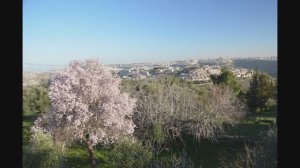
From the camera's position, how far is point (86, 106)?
12484 millimetres

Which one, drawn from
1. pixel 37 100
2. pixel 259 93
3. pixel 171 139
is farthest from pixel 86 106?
pixel 259 93

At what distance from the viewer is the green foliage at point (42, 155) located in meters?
11.1

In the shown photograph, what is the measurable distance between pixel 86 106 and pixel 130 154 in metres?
2.32

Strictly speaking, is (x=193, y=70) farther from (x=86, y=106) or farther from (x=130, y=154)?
(x=130, y=154)

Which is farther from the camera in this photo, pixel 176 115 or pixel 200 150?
pixel 176 115

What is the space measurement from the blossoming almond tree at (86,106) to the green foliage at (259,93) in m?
17.5

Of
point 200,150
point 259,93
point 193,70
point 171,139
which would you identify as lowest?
point 200,150

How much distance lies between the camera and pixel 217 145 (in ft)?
59.7

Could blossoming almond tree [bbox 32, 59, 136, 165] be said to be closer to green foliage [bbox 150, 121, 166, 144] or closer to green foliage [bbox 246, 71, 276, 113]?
green foliage [bbox 150, 121, 166, 144]

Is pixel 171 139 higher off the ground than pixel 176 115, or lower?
lower

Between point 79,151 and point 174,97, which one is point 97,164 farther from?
point 174,97

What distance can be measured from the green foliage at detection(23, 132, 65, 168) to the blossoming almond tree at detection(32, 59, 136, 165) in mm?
992

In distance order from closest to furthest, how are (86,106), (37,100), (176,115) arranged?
1. (86,106)
2. (176,115)
3. (37,100)
